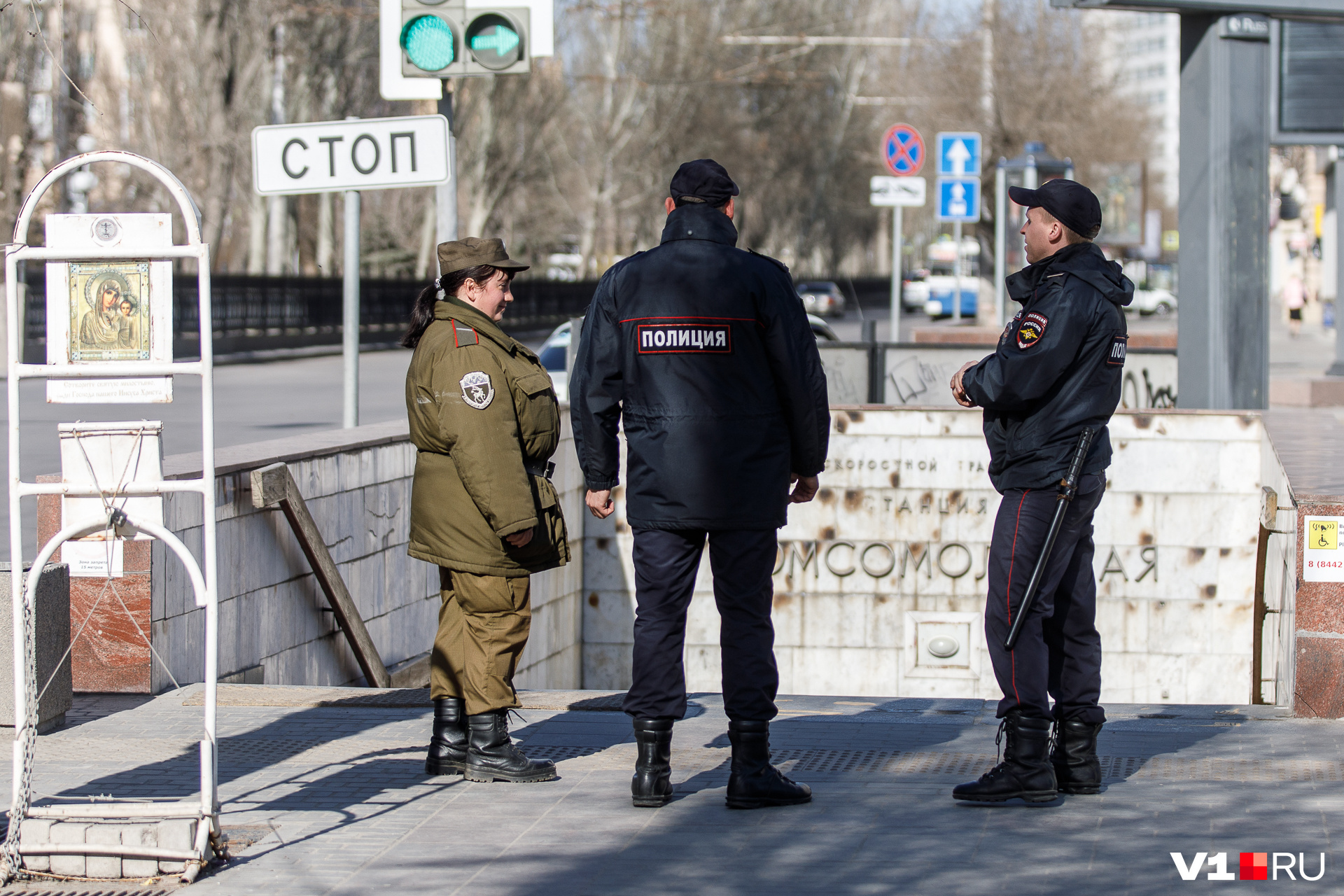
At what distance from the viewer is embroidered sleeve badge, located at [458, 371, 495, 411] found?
481 cm

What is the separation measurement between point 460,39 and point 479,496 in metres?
3.87

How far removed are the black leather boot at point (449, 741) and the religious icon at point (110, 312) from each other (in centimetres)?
154

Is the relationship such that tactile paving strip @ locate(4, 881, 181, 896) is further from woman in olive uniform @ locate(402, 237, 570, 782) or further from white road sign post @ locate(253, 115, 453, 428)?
white road sign post @ locate(253, 115, 453, 428)

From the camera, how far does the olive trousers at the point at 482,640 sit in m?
4.94

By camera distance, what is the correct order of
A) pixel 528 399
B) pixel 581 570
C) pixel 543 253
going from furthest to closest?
pixel 543 253, pixel 581 570, pixel 528 399

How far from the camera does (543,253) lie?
197ft

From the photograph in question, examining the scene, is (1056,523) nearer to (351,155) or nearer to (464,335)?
(464,335)

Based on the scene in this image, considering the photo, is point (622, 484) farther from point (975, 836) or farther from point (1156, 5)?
point (975, 836)

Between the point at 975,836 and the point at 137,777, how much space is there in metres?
2.42

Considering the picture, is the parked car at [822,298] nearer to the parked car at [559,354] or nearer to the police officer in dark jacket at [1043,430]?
the parked car at [559,354]

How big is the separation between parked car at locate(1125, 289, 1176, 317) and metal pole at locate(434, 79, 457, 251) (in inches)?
2183

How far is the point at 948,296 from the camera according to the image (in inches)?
2263

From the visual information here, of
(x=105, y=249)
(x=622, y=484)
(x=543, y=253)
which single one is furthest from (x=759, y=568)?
(x=543, y=253)

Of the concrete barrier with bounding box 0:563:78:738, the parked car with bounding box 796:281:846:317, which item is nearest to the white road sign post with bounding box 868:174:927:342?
the concrete barrier with bounding box 0:563:78:738
